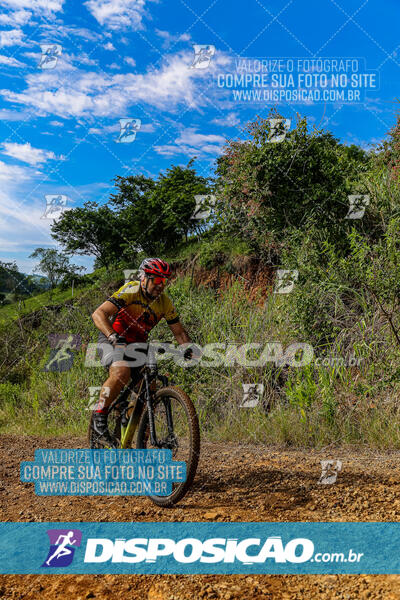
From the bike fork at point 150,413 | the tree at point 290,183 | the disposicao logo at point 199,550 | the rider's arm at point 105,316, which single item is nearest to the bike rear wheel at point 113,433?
the bike fork at point 150,413

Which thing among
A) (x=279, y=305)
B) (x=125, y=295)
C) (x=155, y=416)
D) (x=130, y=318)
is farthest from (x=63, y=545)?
(x=279, y=305)

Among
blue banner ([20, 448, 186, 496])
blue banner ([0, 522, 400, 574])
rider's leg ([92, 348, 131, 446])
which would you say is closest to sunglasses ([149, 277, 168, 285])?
rider's leg ([92, 348, 131, 446])

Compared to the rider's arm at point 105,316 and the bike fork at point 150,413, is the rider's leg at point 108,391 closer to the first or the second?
the bike fork at point 150,413

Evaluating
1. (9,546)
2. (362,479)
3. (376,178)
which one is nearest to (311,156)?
(376,178)

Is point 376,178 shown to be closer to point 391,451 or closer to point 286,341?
point 286,341

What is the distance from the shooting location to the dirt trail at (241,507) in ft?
8.61

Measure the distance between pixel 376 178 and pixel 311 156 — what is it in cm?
137

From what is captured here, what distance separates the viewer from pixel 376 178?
9.38 meters

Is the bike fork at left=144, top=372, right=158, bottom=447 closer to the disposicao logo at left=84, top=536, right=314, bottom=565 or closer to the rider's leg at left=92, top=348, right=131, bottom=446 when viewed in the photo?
the rider's leg at left=92, top=348, right=131, bottom=446

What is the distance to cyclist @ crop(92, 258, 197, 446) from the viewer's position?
173 inches

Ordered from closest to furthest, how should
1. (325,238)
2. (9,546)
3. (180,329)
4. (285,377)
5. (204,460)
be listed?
(9,546) → (180,329) → (204,460) → (285,377) → (325,238)

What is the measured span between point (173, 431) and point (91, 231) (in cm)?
1179

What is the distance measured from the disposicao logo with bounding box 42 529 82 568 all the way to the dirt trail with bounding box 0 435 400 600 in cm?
18

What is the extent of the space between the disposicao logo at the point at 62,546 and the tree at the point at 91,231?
11715 mm
